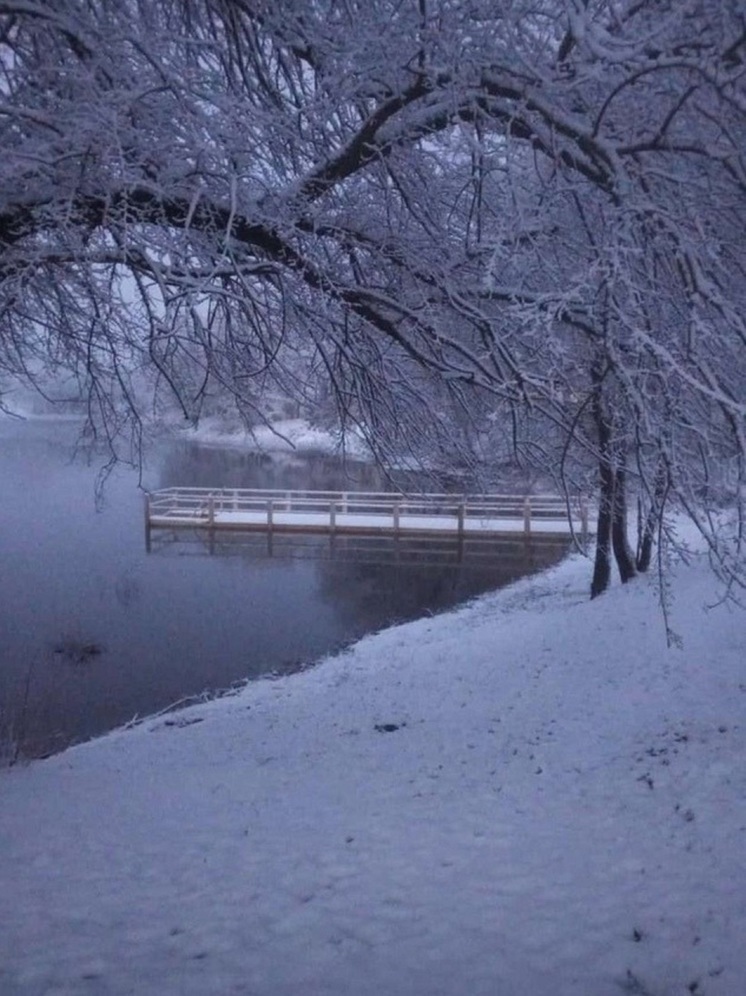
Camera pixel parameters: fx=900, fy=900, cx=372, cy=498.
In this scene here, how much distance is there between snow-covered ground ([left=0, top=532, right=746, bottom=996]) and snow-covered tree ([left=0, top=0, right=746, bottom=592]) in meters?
1.77

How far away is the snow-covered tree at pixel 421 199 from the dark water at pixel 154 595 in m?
1.99

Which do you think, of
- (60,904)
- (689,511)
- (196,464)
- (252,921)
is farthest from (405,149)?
(196,464)

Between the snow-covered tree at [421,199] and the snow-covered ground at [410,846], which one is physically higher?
the snow-covered tree at [421,199]

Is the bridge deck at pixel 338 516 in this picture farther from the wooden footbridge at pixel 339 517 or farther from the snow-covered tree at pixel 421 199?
the snow-covered tree at pixel 421 199

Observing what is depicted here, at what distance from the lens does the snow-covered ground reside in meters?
3.73

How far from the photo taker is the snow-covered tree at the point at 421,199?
12.1ft

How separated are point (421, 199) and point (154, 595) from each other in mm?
14509

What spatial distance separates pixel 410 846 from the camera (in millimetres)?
5328

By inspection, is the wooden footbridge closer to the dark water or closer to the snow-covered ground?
the dark water

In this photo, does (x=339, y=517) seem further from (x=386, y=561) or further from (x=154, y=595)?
(x=154, y=595)

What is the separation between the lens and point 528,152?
473 cm

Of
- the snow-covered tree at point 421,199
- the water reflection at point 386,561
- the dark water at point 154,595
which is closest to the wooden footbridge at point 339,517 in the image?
the water reflection at point 386,561

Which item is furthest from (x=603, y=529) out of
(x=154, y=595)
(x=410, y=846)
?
(x=154, y=595)

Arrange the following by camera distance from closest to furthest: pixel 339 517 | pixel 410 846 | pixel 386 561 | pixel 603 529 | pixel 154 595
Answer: pixel 410 846, pixel 603 529, pixel 154 595, pixel 386 561, pixel 339 517
